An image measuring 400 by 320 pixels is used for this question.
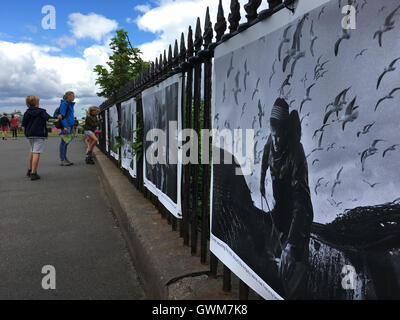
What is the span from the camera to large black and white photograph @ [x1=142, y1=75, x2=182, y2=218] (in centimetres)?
308

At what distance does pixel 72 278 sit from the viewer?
2963 mm

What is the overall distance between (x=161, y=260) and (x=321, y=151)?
69.5 inches

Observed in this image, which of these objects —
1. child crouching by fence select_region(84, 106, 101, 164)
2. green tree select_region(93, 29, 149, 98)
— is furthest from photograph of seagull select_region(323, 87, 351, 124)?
green tree select_region(93, 29, 149, 98)

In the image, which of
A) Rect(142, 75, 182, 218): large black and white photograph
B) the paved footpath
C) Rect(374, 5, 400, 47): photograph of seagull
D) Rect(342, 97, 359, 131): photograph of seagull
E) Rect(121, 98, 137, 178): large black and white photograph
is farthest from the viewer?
Rect(121, 98, 137, 178): large black and white photograph

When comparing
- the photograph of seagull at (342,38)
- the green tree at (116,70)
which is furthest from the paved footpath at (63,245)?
the green tree at (116,70)

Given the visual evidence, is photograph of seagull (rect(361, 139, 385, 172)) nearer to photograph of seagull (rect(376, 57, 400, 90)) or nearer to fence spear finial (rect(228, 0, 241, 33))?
photograph of seagull (rect(376, 57, 400, 90))

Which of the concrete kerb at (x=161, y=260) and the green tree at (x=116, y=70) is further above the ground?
the green tree at (x=116, y=70)

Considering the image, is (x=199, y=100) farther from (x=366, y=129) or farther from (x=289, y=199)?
(x=366, y=129)

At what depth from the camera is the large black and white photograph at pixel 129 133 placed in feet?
17.6

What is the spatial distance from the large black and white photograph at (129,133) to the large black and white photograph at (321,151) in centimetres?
358

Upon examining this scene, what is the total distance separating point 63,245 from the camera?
3752mm

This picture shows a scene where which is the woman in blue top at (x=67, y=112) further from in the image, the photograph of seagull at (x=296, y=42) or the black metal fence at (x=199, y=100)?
the photograph of seagull at (x=296, y=42)

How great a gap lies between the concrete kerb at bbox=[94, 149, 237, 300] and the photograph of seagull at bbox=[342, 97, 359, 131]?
1355 millimetres
